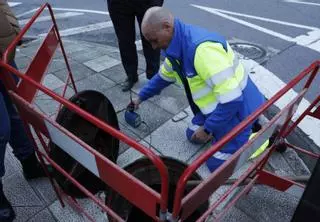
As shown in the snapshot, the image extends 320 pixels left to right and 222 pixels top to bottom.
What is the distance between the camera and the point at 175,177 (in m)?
2.17

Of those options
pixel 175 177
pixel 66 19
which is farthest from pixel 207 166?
pixel 66 19

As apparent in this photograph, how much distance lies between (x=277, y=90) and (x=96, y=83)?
9.27 ft

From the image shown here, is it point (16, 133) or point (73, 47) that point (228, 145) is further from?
point (73, 47)

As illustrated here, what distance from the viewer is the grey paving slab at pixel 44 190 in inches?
108

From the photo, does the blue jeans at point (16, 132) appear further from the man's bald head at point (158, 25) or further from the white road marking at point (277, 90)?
the white road marking at point (277, 90)

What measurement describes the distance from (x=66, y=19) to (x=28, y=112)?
24.5ft

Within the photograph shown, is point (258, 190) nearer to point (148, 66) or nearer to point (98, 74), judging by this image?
point (148, 66)

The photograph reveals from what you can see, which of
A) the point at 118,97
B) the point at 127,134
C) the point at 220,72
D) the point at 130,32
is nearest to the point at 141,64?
the point at 130,32

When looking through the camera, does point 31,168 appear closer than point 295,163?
Yes

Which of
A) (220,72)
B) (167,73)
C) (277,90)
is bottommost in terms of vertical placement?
(277,90)

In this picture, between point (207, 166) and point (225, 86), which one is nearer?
point (225, 86)

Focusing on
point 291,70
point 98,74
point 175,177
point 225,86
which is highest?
point 225,86

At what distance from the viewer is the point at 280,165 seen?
10.2 ft

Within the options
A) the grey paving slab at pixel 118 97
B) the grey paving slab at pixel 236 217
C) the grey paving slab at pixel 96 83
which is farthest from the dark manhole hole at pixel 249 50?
the grey paving slab at pixel 236 217
